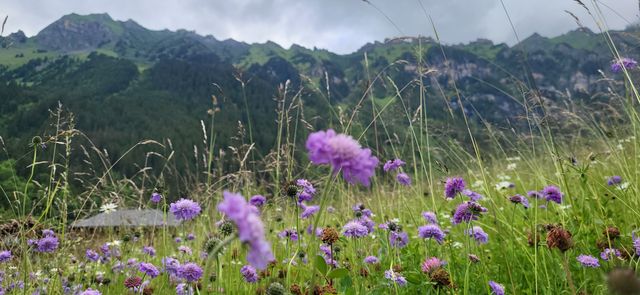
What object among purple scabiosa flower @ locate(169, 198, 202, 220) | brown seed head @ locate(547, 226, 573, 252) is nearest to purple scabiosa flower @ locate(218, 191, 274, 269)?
brown seed head @ locate(547, 226, 573, 252)

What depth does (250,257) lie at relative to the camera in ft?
2.26

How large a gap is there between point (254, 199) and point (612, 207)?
284 centimetres

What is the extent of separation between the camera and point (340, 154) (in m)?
1.02

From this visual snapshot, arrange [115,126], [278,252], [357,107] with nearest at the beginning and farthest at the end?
[357,107] < [278,252] < [115,126]

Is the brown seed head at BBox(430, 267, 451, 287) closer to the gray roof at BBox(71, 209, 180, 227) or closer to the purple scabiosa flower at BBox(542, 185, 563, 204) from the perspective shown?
the purple scabiosa flower at BBox(542, 185, 563, 204)

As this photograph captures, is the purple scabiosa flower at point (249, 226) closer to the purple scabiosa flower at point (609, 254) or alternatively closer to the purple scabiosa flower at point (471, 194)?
the purple scabiosa flower at point (609, 254)

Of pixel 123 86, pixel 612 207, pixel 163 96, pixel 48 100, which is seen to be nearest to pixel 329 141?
pixel 612 207

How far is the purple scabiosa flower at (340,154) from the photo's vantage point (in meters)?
1.00

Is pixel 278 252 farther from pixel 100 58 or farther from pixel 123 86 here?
pixel 100 58

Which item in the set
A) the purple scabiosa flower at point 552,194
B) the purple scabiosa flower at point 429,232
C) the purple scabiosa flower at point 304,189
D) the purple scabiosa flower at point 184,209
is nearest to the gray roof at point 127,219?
the purple scabiosa flower at point 184,209

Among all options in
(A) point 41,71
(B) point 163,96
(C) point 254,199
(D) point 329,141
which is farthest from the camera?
(A) point 41,71

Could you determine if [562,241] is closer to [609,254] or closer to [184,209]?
[609,254]

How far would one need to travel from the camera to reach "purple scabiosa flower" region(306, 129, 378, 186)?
1.00 m

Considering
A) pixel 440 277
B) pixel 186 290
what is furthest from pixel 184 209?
pixel 440 277
